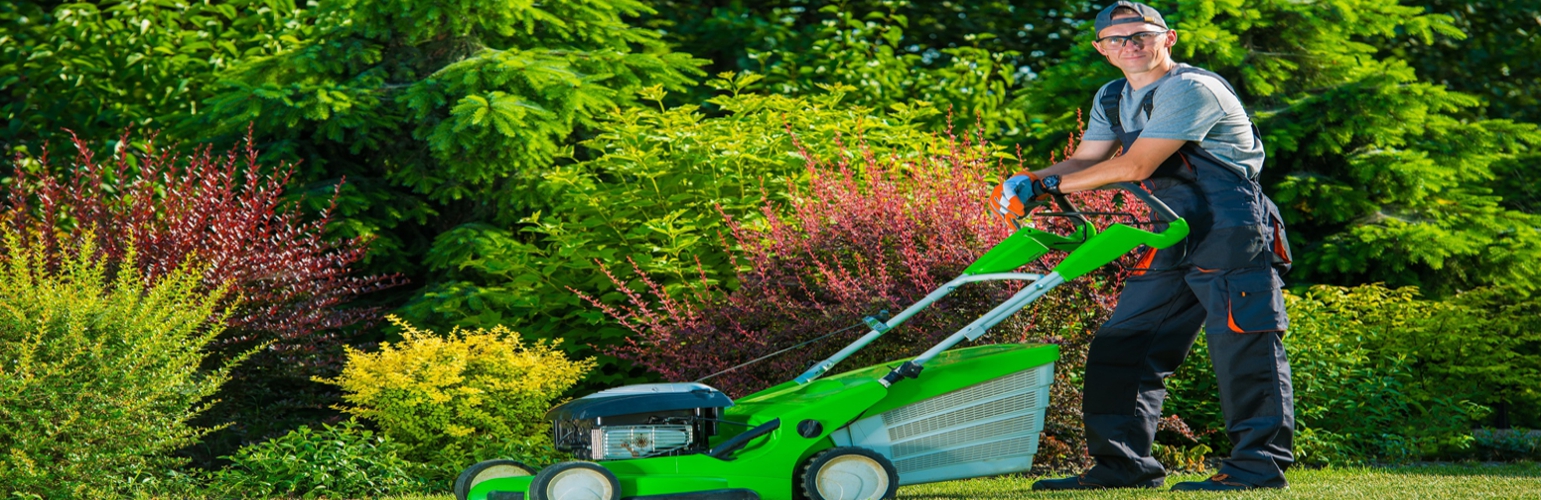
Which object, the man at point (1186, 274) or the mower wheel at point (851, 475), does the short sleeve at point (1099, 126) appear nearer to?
the man at point (1186, 274)

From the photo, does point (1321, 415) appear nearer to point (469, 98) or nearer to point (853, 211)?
point (853, 211)

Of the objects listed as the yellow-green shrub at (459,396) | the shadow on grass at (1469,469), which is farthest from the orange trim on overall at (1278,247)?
the yellow-green shrub at (459,396)

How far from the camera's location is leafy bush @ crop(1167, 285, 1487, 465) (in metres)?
5.85

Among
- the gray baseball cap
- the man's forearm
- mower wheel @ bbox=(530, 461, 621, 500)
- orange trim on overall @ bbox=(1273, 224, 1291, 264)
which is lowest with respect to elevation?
mower wheel @ bbox=(530, 461, 621, 500)

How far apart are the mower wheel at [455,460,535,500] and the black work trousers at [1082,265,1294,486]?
1.84 meters

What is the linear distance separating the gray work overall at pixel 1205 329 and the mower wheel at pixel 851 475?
80cm

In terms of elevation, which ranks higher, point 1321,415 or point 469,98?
point 469,98

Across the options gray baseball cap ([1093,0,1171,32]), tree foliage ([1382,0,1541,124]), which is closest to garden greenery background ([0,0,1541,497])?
gray baseball cap ([1093,0,1171,32])

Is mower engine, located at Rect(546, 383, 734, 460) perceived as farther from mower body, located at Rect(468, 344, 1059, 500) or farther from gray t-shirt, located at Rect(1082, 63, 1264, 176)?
gray t-shirt, located at Rect(1082, 63, 1264, 176)

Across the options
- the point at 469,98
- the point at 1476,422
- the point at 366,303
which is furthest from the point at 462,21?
the point at 1476,422

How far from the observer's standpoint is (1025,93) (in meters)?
8.95

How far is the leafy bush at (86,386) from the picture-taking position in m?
4.64

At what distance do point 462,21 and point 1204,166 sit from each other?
497 centimetres

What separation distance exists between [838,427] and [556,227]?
11.9ft
